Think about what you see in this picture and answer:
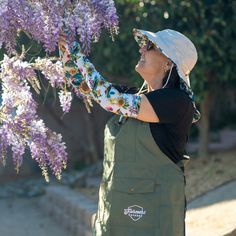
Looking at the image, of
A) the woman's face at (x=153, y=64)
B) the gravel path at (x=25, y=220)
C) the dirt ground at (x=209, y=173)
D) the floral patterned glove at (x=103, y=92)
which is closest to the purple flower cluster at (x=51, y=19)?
the floral patterned glove at (x=103, y=92)

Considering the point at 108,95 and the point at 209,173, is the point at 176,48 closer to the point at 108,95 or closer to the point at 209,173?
the point at 108,95

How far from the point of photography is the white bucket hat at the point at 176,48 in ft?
10.2

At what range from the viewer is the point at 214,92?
27.3ft

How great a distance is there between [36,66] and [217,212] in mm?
3071

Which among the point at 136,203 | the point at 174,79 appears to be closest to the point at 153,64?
the point at 174,79

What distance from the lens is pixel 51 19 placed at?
2990 mm

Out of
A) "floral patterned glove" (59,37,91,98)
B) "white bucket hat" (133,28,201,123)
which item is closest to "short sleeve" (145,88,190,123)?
"white bucket hat" (133,28,201,123)

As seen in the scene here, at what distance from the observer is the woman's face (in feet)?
10.5

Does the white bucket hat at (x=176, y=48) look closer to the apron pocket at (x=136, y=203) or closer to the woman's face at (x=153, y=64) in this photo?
the woman's face at (x=153, y=64)

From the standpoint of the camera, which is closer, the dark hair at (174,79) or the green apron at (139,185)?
the green apron at (139,185)

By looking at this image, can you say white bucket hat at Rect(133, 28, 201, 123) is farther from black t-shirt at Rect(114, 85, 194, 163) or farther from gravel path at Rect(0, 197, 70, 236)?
gravel path at Rect(0, 197, 70, 236)

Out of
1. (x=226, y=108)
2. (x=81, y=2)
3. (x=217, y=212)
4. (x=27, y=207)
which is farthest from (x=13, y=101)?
(x=226, y=108)

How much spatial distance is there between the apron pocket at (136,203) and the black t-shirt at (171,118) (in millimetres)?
184

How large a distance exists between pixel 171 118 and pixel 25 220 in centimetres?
502
